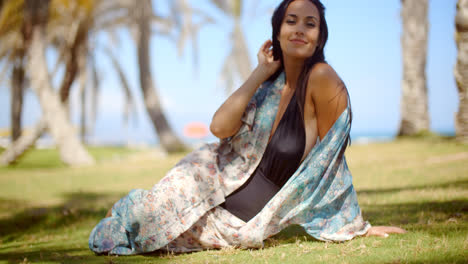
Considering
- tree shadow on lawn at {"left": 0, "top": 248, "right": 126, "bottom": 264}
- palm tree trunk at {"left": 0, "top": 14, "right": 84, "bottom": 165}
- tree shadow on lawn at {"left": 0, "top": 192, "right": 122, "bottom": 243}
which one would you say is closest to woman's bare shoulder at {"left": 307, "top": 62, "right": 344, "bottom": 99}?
tree shadow on lawn at {"left": 0, "top": 248, "right": 126, "bottom": 264}

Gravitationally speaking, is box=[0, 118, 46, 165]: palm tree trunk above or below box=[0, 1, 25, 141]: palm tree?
below

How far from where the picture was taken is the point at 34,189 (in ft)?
26.2

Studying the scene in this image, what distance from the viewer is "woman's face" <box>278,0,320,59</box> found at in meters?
2.79

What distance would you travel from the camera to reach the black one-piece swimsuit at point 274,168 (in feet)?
9.11

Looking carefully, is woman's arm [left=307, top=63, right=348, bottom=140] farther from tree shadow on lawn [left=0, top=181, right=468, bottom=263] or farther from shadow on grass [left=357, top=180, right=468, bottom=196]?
shadow on grass [left=357, top=180, right=468, bottom=196]

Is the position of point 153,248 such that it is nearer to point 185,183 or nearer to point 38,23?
point 185,183

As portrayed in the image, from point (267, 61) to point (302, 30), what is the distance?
14.0 inches

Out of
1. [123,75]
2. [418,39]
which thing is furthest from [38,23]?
[418,39]

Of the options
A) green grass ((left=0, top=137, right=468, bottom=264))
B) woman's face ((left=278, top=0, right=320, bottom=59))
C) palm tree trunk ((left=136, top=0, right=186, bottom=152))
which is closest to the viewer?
green grass ((left=0, top=137, right=468, bottom=264))

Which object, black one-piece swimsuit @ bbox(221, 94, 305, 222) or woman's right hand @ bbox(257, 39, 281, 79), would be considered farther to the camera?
woman's right hand @ bbox(257, 39, 281, 79)

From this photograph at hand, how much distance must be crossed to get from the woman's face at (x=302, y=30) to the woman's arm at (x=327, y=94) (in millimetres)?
162

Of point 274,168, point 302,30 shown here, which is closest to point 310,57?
point 302,30

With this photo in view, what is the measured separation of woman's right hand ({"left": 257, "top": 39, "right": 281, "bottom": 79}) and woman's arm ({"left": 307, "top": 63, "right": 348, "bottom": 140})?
1.15 ft

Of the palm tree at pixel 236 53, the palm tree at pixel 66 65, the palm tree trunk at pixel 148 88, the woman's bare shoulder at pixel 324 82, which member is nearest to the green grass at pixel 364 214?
the woman's bare shoulder at pixel 324 82
